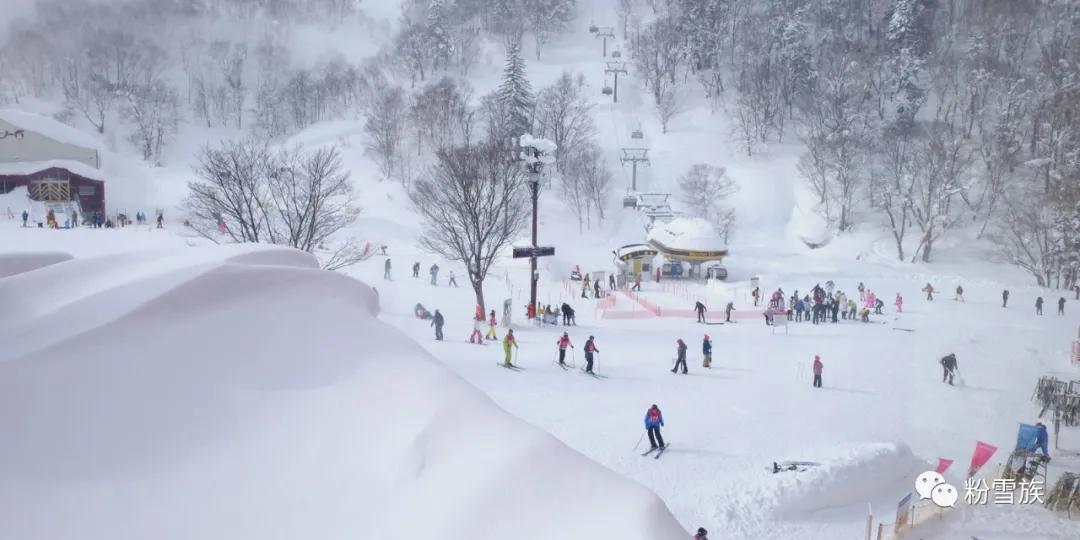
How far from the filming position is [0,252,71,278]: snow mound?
550 centimetres

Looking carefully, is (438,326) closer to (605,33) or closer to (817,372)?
(817,372)

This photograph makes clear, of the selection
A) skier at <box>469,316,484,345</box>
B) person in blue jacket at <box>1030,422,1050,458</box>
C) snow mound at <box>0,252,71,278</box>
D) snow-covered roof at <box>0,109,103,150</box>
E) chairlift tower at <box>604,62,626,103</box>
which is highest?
chairlift tower at <box>604,62,626,103</box>

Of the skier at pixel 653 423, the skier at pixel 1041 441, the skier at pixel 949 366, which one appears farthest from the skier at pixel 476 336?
the skier at pixel 1041 441

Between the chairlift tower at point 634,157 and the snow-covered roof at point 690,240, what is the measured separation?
1177 cm

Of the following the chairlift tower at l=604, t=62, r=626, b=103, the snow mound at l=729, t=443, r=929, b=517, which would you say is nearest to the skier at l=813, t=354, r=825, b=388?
the snow mound at l=729, t=443, r=929, b=517

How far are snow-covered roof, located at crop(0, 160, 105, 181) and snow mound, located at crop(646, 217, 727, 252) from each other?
2568 cm

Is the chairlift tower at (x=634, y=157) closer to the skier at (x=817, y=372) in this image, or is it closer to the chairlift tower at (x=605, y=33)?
the chairlift tower at (x=605, y=33)

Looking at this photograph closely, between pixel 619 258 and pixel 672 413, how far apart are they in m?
19.9

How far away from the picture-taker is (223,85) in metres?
62.4

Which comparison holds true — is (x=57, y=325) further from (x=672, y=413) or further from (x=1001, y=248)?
(x=1001, y=248)

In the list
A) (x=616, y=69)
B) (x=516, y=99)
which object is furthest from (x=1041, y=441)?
(x=616, y=69)

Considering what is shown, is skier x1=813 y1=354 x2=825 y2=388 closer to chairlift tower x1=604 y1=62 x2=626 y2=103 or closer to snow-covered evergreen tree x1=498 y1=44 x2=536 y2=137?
snow-covered evergreen tree x1=498 y1=44 x2=536 y2=137

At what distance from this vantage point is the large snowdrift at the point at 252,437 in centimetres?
254

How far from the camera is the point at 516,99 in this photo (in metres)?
46.7
